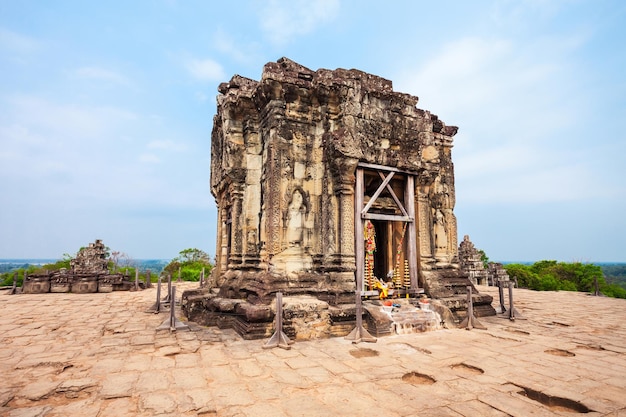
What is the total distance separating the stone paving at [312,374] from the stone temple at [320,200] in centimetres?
89

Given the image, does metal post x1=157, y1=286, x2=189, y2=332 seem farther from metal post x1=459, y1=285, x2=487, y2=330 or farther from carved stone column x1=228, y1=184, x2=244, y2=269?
metal post x1=459, y1=285, x2=487, y2=330

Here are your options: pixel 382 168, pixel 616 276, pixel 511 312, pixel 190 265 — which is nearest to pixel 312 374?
pixel 382 168

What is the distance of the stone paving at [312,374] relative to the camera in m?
3.36

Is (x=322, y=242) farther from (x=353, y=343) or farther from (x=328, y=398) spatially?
(x=328, y=398)

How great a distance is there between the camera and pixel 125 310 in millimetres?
10070

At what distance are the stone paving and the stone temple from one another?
885 mm

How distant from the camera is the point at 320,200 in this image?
25.0 feet

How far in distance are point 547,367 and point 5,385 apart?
648cm

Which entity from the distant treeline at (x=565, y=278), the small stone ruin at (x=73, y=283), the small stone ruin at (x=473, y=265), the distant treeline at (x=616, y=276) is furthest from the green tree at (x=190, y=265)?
the distant treeline at (x=616, y=276)

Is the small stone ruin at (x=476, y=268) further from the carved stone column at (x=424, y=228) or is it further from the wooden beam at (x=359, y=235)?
the wooden beam at (x=359, y=235)

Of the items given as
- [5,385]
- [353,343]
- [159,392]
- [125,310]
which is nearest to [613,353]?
[353,343]

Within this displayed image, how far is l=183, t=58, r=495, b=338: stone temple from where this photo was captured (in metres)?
6.82

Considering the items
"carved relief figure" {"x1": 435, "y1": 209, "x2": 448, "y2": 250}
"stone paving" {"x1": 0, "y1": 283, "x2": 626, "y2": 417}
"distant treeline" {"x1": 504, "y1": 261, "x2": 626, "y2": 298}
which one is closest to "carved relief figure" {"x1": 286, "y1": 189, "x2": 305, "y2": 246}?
"stone paving" {"x1": 0, "y1": 283, "x2": 626, "y2": 417}

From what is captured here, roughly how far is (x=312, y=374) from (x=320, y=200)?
158 inches
